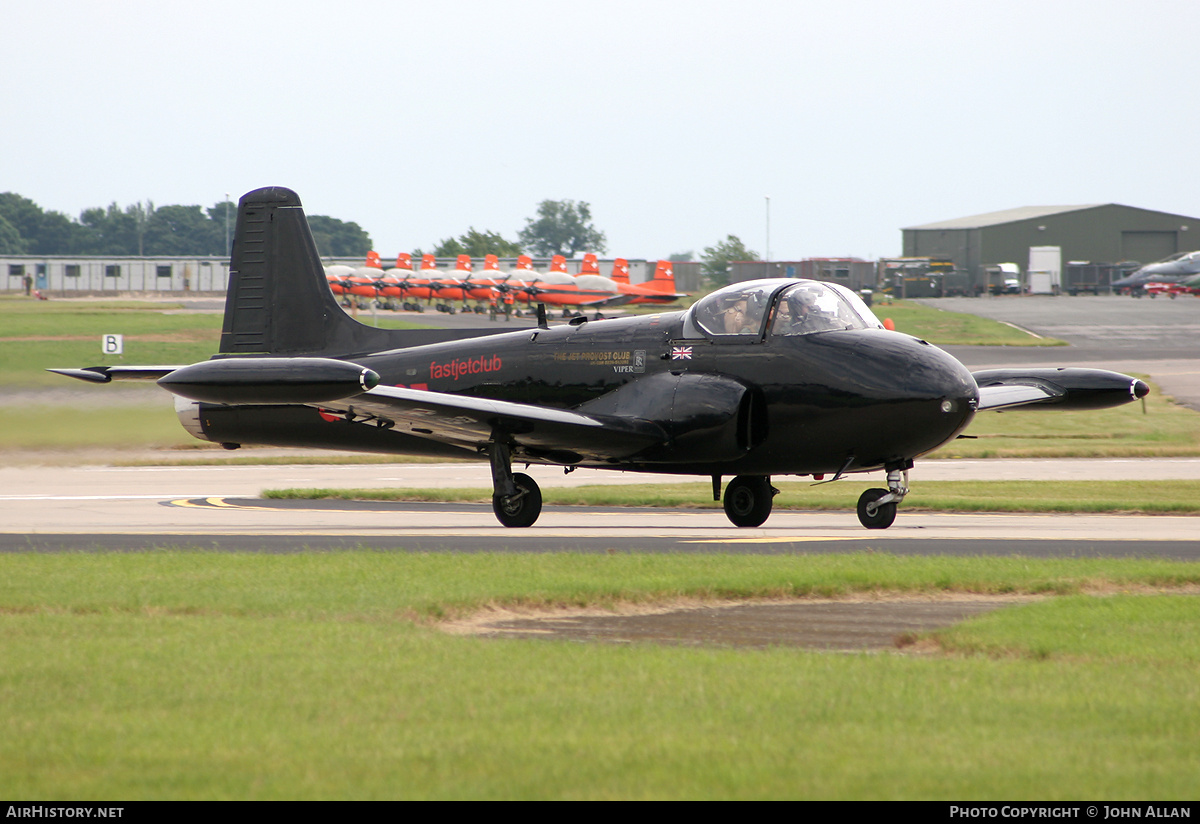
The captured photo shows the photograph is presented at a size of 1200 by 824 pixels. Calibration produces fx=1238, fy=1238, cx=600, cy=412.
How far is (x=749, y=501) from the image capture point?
1739cm

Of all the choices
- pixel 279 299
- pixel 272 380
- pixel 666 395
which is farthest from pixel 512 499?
pixel 279 299

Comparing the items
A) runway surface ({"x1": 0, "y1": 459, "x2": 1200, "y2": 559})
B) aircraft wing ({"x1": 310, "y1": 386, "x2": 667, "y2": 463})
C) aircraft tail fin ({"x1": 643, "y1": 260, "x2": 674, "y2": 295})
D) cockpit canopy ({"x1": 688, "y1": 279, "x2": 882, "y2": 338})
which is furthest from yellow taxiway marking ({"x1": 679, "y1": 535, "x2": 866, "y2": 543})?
aircraft tail fin ({"x1": 643, "y1": 260, "x2": 674, "y2": 295})

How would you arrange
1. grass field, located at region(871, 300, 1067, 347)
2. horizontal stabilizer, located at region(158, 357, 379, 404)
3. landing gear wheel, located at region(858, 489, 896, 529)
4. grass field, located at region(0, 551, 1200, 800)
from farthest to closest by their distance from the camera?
1. grass field, located at region(871, 300, 1067, 347)
2. landing gear wheel, located at region(858, 489, 896, 529)
3. horizontal stabilizer, located at region(158, 357, 379, 404)
4. grass field, located at region(0, 551, 1200, 800)

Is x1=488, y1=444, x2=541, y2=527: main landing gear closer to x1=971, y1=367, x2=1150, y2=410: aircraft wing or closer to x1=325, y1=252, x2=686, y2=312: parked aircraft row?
x1=971, y1=367, x2=1150, y2=410: aircraft wing

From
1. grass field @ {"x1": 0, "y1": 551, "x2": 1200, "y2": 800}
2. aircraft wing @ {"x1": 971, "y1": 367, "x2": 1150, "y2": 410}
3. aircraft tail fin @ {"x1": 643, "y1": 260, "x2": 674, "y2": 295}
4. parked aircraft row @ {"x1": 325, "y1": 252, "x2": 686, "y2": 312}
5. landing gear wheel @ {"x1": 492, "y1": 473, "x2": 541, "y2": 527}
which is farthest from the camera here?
aircraft tail fin @ {"x1": 643, "y1": 260, "x2": 674, "y2": 295}

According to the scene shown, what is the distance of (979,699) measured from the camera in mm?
7074

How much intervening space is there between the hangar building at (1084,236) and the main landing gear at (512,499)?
127520 mm

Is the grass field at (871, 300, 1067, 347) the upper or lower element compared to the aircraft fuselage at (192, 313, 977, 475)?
upper

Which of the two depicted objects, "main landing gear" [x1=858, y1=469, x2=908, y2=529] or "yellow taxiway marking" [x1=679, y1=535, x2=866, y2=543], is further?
"main landing gear" [x1=858, y1=469, x2=908, y2=529]

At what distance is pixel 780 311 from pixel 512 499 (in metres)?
4.45

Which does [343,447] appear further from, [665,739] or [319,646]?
[665,739]

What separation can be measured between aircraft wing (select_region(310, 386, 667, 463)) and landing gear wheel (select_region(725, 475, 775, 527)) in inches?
80.6

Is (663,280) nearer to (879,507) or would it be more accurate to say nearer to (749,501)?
(749,501)

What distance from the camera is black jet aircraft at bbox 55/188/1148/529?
14766 millimetres
